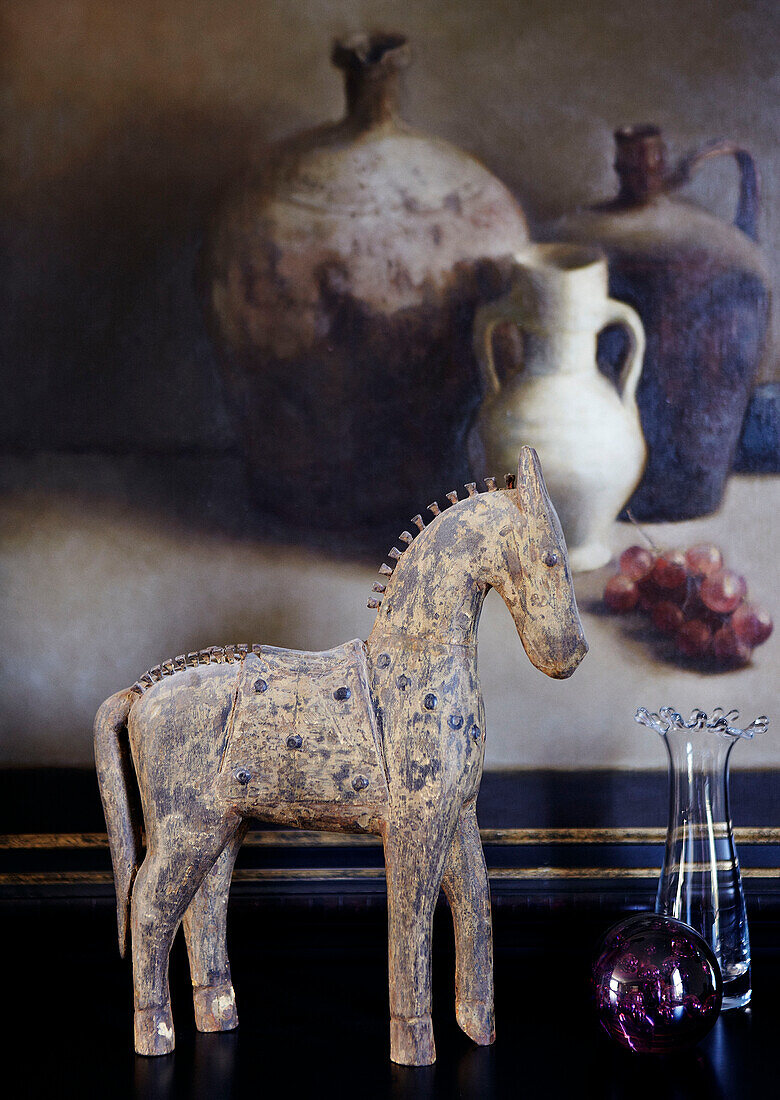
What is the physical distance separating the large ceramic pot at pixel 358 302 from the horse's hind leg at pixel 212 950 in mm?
440

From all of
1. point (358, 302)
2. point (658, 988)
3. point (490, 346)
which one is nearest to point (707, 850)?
point (658, 988)

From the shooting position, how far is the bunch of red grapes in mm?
1226

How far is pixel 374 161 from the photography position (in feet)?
4.11

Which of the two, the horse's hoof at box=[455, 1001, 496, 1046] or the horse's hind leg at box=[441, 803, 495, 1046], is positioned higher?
the horse's hind leg at box=[441, 803, 495, 1046]

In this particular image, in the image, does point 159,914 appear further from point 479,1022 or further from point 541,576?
point 541,576

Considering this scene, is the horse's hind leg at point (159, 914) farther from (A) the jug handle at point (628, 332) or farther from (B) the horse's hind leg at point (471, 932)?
(A) the jug handle at point (628, 332)

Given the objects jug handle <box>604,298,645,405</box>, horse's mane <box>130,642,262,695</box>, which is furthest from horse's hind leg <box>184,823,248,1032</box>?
jug handle <box>604,298,645,405</box>

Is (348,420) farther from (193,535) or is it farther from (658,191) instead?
(658,191)

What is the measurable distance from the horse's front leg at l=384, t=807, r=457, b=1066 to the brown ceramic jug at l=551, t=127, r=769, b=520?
540 millimetres

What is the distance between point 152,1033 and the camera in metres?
0.92

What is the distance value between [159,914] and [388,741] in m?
0.26

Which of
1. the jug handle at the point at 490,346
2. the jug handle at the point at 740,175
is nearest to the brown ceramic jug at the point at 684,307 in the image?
the jug handle at the point at 740,175

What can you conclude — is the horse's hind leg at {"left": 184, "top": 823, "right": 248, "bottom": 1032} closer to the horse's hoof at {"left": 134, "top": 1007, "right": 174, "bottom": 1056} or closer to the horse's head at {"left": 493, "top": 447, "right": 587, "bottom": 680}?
the horse's hoof at {"left": 134, "top": 1007, "right": 174, "bottom": 1056}

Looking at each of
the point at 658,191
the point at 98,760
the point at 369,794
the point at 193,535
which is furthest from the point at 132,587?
the point at 658,191
